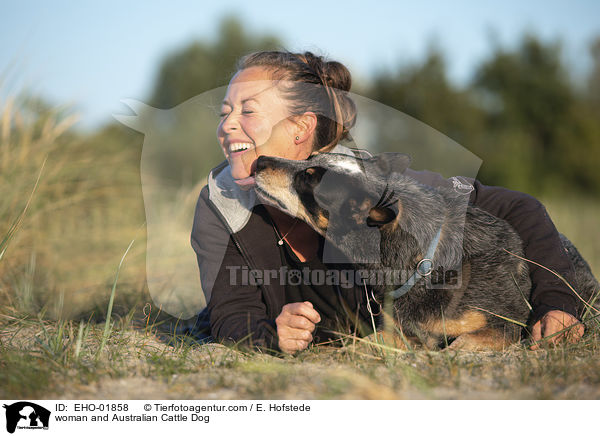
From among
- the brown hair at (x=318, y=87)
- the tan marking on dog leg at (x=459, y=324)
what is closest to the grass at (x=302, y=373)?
the tan marking on dog leg at (x=459, y=324)

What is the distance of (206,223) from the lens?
9.55ft

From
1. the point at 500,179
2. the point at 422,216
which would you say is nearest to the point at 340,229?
the point at 422,216

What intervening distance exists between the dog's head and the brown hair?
0.39m

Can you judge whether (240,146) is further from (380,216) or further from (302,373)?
(302,373)

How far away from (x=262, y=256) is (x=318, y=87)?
1112 millimetres

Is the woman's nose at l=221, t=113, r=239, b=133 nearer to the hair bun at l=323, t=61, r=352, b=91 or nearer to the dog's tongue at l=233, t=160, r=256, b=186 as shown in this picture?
the dog's tongue at l=233, t=160, r=256, b=186

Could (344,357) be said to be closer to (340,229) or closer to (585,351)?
(340,229)

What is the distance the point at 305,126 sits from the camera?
293 cm

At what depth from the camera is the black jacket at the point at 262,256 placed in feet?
8.41

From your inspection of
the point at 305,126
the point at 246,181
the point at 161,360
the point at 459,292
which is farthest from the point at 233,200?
the point at 459,292

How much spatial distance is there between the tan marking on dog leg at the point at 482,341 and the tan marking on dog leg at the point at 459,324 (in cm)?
4

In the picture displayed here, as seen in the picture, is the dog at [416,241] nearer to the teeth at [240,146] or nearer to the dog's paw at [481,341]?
the dog's paw at [481,341]

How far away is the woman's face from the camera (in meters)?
2.76
